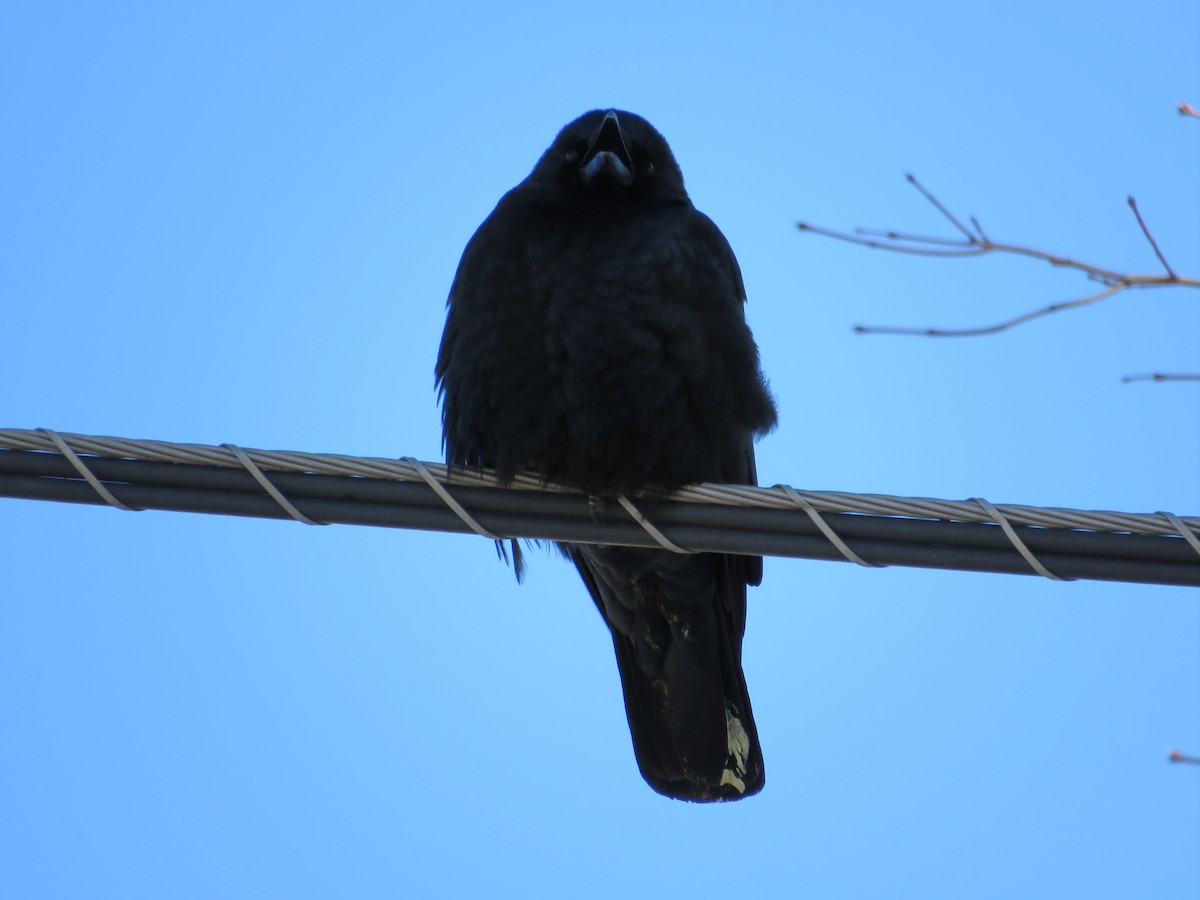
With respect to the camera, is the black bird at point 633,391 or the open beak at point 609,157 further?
the open beak at point 609,157

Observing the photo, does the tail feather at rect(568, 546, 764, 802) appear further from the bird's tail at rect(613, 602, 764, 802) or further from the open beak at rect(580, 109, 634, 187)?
the open beak at rect(580, 109, 634, 187)

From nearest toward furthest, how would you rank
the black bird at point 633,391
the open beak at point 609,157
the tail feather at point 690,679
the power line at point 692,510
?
the power line at point 692,510 < the black bird at point 633,391 < the tail feather at point 690,679 < the open beak at point 609,157

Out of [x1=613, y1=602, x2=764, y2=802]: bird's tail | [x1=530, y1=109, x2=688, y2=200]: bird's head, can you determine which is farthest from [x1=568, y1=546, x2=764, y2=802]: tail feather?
[x1=530, y1=109, x2=688, y2=200]: bird's head

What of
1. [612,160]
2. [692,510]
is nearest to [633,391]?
[692,510]

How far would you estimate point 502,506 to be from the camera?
128 inches

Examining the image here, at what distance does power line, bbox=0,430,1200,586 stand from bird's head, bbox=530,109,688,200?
72.8 inches

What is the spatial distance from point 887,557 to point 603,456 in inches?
47.4

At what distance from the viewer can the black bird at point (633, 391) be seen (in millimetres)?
4094

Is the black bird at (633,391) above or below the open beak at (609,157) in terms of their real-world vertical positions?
below

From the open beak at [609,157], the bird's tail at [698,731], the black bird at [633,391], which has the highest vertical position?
the open beak at [609,157]

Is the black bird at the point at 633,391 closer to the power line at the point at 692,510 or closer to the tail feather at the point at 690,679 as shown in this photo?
the tail feather at the point at 690,679

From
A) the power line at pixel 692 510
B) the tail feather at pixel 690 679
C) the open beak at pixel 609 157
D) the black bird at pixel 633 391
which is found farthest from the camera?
the open beak at pixel 609 157

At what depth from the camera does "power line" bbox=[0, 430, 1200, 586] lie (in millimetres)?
2723

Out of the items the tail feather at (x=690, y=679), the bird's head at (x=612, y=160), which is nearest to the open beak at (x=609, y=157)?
the bird's head at (x=612, y=160)
